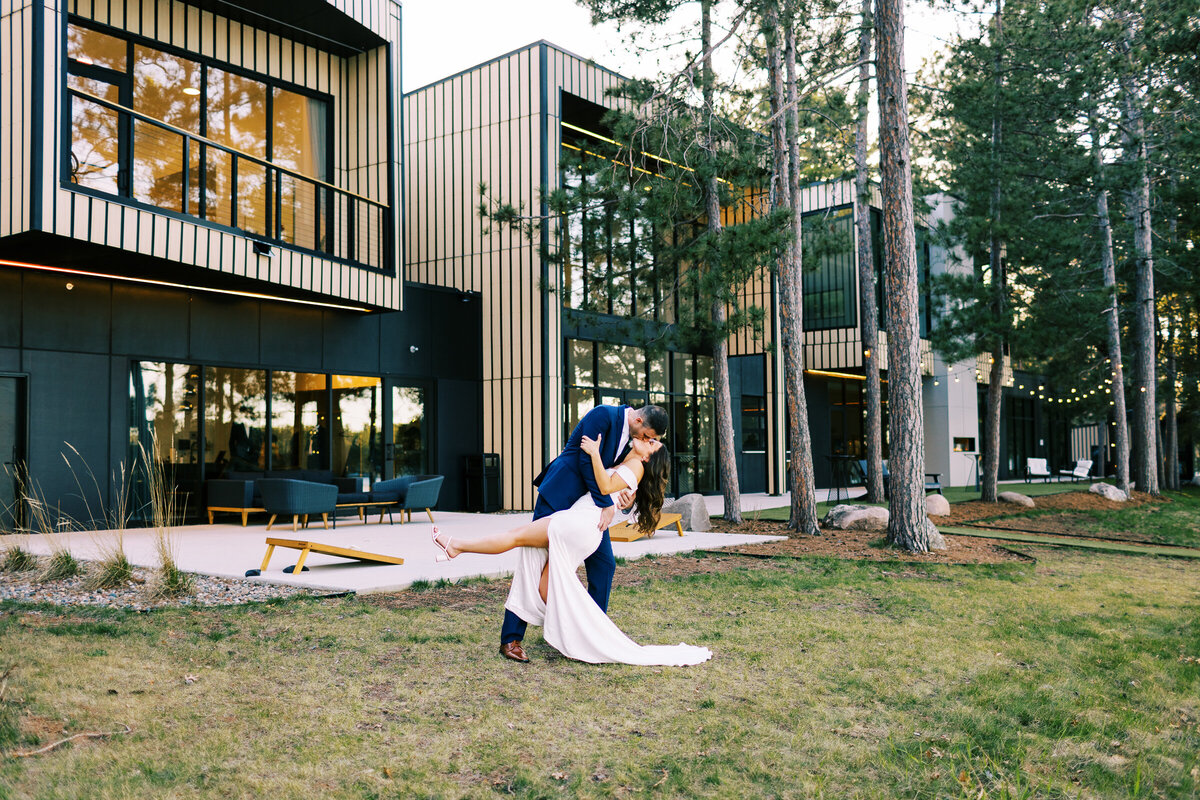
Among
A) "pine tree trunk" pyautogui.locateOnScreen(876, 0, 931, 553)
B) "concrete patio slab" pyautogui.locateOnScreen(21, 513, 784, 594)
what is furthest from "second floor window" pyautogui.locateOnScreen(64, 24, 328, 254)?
"pine tree trunk" pyautogui.locateOnScreen(876, 0, 931, 553)

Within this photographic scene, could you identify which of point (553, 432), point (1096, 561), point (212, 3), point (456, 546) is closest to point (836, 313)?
point (553, 432)

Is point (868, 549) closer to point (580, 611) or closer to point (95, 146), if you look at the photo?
point (580, 611)

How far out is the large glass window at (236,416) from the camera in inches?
502

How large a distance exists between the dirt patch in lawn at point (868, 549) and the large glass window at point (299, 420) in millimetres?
6579

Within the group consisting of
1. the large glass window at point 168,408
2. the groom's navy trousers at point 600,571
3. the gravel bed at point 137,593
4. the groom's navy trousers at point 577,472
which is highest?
the large glass window at point 168,408

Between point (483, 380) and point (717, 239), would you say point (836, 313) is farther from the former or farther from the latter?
point (717, 239)

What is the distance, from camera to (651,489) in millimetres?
4984

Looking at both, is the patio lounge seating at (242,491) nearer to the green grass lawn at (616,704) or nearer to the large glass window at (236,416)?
the large glass window at (236,416)

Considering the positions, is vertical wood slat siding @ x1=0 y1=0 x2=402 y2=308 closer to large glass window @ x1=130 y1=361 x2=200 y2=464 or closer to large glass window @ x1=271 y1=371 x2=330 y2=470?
large glass window @ x1=271 y1=371 x2=330 y2=470

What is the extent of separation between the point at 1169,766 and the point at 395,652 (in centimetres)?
357

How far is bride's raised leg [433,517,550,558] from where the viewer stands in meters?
4.74

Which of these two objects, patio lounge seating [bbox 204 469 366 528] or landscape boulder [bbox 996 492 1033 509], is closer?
patio lounge seating [bbox 204 469 366 528]

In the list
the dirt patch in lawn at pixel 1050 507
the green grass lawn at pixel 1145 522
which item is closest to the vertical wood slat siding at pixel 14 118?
the dirt patch in lawn at pixel 1050 507

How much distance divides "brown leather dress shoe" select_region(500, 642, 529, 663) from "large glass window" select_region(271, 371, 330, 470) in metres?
9.63
